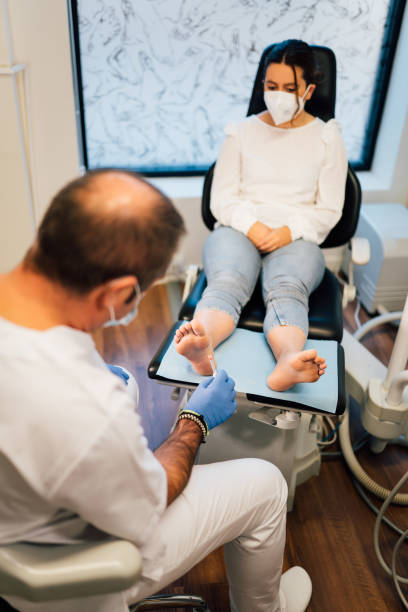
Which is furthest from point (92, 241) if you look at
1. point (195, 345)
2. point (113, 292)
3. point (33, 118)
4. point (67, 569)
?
point (33, 118)

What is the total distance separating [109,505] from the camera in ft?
2.38

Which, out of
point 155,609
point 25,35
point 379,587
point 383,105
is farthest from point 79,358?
point 383,105

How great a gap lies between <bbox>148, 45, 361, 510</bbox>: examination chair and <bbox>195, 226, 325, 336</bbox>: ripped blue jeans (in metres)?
0.06

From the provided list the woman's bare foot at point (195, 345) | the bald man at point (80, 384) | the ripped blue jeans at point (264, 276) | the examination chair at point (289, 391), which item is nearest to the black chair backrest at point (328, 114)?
the examination chair at point (289, 391)

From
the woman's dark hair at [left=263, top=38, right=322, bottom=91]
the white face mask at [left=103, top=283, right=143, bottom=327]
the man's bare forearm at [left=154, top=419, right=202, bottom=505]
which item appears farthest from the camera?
the woman's dark hair at [left=263, top=38, right=322, bottom=91]

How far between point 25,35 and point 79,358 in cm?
169

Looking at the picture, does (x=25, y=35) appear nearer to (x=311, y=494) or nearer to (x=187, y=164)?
(x=187, y=164)

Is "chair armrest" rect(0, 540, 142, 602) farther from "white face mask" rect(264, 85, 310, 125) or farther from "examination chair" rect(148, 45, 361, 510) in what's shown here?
"white face mask" rect(264, 85, 310, 125)

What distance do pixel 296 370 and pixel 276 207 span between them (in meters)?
0.73

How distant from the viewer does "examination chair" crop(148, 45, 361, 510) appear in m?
1.26

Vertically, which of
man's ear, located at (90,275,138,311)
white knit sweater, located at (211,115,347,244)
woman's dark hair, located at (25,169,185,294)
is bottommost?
white knit sweater, located at (211,115,347,244)

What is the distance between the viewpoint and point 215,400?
1.13 m

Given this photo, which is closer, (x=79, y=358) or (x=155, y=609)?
(x=79, y=358)

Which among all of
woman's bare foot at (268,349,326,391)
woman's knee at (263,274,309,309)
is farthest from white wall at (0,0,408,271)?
woman's bare foot at (268,349,326,391)
